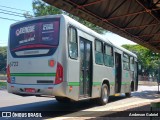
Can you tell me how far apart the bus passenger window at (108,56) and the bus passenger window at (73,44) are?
376cm

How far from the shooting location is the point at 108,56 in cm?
1536

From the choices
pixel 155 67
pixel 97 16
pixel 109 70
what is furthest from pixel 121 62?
pixel 155 67

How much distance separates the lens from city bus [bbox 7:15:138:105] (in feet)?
34.1

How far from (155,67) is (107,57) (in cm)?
9318

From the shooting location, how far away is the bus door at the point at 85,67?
1195cm

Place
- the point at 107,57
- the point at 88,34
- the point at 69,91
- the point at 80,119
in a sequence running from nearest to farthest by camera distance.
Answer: the point at 80,119, the point at 69,91, the point at 88,34, the point at 107,57

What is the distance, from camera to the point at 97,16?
945 cm

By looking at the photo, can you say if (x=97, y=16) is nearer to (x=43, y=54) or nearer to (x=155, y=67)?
(x=43, y=54)

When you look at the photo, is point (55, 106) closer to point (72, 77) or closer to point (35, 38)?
point (72, 77)

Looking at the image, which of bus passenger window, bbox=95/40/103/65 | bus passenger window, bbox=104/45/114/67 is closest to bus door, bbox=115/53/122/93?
bus passenger window, bbox=104/45/114/67

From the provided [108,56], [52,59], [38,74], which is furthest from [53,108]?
[108,56]

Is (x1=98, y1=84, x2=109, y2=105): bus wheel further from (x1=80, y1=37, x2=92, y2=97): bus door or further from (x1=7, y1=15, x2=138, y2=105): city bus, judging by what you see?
(x1=80, y1=37, x2=92, y2=97): bus door

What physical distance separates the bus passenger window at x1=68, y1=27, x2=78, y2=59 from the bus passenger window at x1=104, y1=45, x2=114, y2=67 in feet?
12.3

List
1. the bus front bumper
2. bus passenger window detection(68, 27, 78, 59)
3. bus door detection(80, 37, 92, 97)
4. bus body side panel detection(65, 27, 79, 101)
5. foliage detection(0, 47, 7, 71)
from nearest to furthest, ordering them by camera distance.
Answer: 1. the bus front bumper
2. bus body side panel detection(65, 27, 79, 101)
3. bus passenger window detection(68, 27, 78, 59)
4. bus door detection(80, 37, 92, 97)
5. foliage detection(0, 47, 7, 71)
